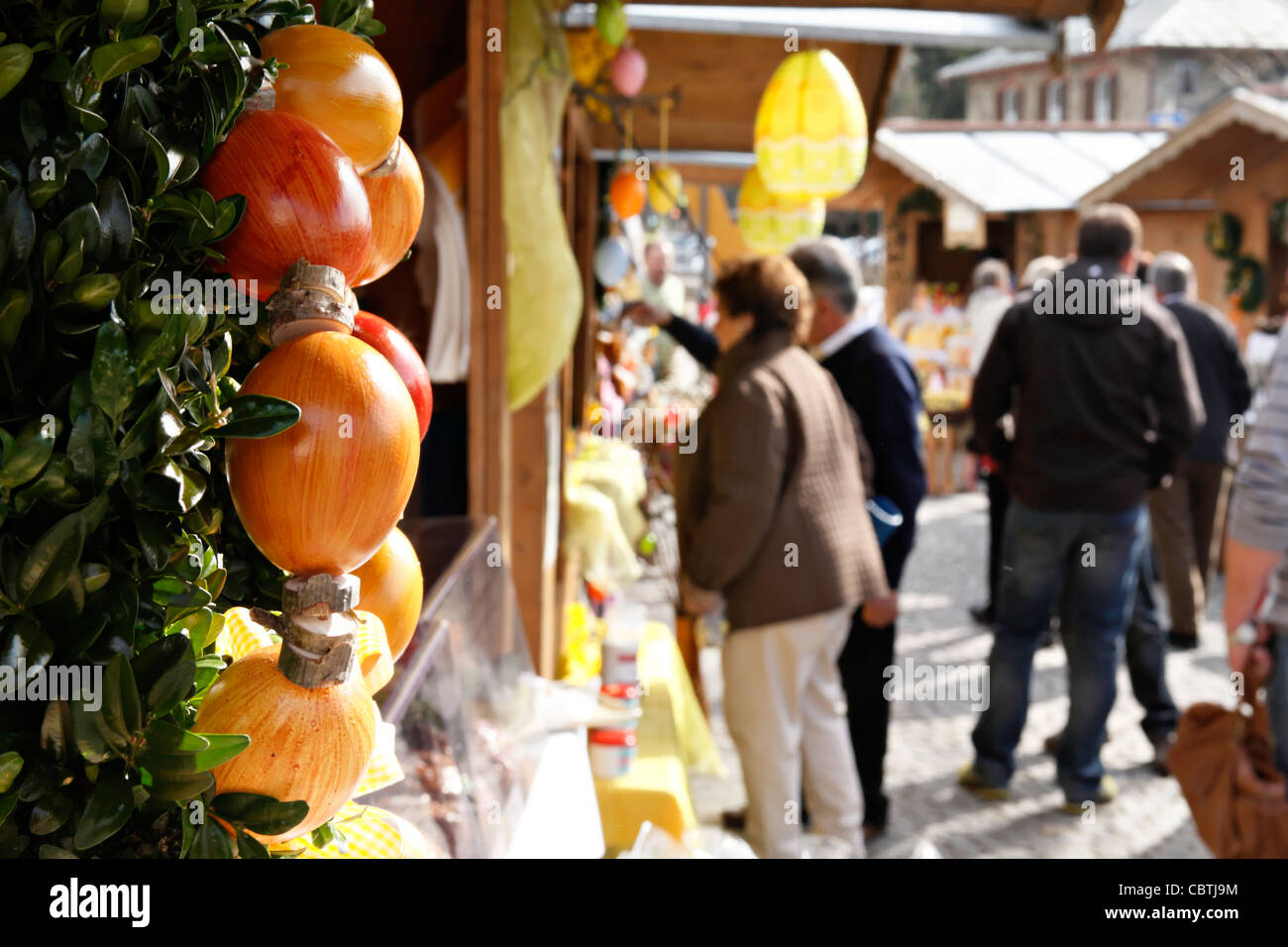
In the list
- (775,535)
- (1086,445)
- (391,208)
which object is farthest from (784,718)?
(391,208)

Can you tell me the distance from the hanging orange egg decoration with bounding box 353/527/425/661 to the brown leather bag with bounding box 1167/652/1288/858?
231 cm

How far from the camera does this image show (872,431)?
146 inches

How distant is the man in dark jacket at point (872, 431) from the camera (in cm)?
369

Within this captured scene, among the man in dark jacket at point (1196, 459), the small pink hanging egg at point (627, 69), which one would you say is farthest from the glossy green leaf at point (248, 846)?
the man in dark jacket at point (1196, 459)

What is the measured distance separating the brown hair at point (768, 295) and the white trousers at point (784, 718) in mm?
840

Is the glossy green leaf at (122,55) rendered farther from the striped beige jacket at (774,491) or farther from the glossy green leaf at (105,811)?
the striped beige jacket at (774,491)

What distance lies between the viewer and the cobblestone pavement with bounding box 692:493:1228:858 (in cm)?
374

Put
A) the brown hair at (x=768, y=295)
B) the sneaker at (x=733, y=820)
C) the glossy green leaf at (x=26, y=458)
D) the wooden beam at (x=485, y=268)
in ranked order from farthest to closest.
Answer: the sneaker at (x=733, y=820) → the brown hair at (x=768, y=295) → the wooden beam at (x=485, y=268) → the glossy green leaf at (x=26, y=458)

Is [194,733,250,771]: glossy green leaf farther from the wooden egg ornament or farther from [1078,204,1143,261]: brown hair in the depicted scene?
[1078,204,1143,261]: brown hair

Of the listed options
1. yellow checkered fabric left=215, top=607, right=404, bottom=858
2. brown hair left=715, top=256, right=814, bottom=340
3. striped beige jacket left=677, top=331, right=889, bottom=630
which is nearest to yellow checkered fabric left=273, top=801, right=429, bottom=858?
yellow checkered fabric left=215, top=607, right=404, bottom=858

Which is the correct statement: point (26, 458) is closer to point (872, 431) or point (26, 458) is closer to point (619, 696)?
point (619, 696)

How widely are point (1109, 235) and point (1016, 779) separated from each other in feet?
6.75

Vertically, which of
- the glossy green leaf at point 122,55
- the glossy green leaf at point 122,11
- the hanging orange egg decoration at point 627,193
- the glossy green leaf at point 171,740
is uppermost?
the hanging orange egg decoration at point 627,193

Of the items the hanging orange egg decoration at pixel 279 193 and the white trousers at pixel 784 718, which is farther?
the white trousers at pixel 784 718
